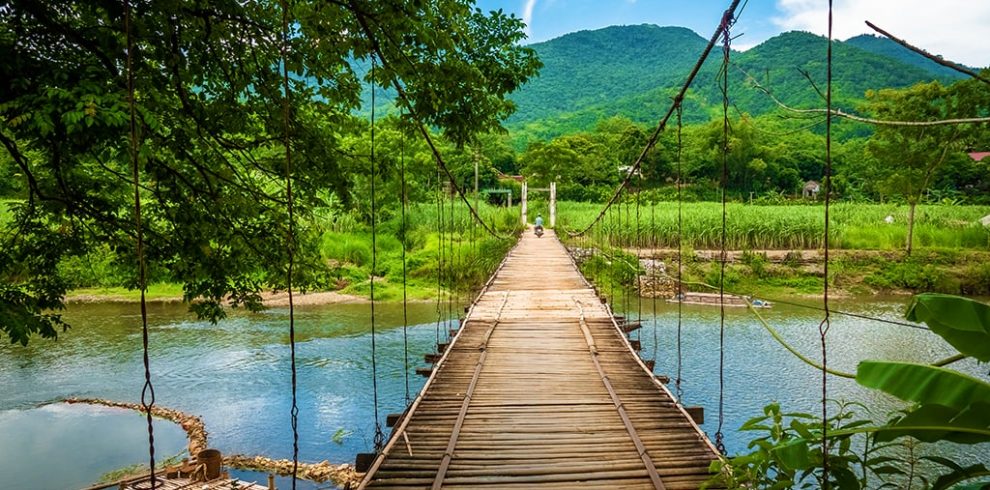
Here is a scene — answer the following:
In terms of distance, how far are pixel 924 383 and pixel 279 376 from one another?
25.8 feet

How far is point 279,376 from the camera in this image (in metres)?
7.96

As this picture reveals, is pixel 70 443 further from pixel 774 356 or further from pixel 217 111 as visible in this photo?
pixel 774 356

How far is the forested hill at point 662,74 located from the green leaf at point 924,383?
14858mm

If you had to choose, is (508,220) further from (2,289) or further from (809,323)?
(2,289)

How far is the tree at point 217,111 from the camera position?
2.39 meters

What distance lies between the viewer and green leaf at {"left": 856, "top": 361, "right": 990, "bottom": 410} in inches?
43.5

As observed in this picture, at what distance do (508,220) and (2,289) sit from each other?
48.2 ft

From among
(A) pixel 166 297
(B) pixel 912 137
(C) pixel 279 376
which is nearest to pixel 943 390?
(C) pixel 279 376

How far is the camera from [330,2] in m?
2.81

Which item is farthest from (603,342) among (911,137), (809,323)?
(911,137)

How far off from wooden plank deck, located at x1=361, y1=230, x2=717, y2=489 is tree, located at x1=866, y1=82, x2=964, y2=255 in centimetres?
→ 1057

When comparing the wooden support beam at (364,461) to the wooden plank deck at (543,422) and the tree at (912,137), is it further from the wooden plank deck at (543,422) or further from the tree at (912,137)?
the tree at (912,137)

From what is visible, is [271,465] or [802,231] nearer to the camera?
[271,465]

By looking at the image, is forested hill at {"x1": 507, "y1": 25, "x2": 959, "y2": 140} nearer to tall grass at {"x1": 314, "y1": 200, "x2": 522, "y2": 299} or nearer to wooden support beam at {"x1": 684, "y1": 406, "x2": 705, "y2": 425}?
tall grass at {"x1": 314, "y1": 200, "x2": 522, "y2": 299}
